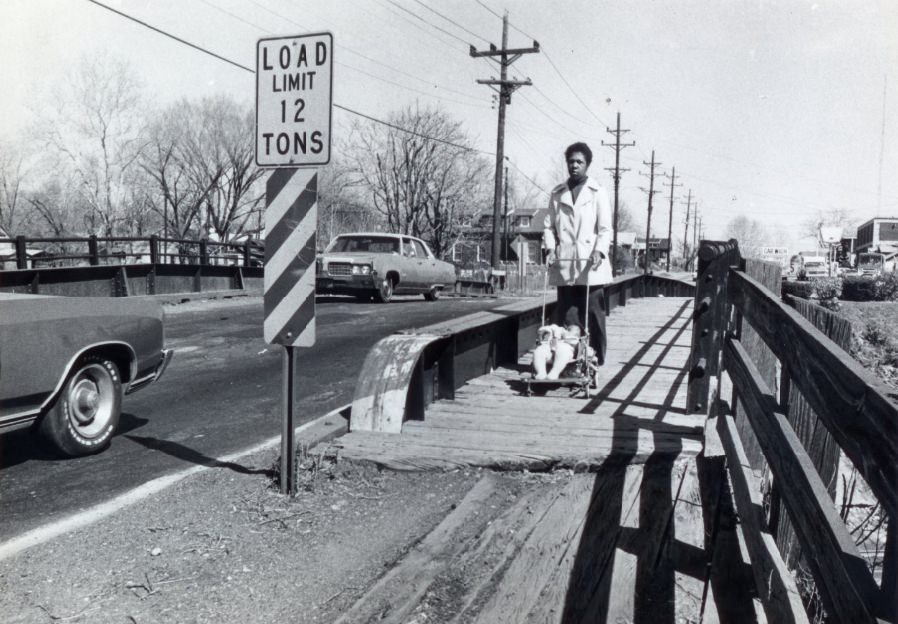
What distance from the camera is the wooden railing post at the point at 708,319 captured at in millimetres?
5371

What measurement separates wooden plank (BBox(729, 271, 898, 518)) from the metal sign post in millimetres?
2612

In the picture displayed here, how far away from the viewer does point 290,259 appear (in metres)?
4.52

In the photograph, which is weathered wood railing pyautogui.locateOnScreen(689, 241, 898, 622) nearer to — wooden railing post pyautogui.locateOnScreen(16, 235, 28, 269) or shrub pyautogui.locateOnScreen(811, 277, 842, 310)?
wooden railing post pyautogui.locateOnScreen(16, 235, 28, 269)

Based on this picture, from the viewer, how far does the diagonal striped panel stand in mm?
4512

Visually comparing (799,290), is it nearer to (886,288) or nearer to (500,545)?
(886,288)

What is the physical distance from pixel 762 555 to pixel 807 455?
485mm

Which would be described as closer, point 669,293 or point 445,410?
point 445,410

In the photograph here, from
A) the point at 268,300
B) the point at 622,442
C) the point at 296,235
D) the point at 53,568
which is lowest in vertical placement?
the point at 53,568

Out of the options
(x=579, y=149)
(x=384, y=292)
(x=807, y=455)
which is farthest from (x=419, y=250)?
(x=807, y=455)

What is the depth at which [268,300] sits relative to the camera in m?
4.55

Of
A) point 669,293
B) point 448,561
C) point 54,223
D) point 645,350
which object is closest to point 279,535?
point 448,561

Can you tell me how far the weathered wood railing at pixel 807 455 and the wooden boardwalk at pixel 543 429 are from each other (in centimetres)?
55

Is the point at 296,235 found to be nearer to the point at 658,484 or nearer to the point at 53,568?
the point at 53,568

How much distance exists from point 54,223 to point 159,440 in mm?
46515
